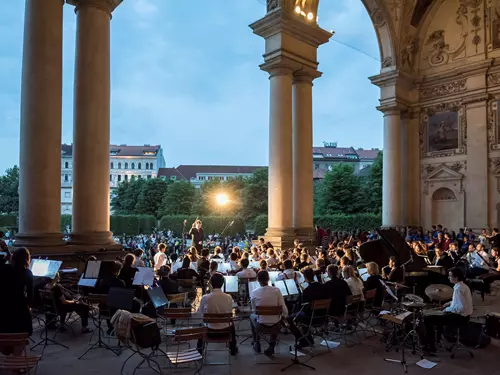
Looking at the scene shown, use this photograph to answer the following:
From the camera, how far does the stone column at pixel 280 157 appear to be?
17.3 m

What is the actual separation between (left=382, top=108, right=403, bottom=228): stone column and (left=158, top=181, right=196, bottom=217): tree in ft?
145

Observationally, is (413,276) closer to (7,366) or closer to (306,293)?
(306,293)

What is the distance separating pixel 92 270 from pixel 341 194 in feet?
162

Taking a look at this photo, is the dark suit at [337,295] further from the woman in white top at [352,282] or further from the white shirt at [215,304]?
the white shirt at [215,304]

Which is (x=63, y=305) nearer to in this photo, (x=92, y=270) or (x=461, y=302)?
(x=92, y=270)

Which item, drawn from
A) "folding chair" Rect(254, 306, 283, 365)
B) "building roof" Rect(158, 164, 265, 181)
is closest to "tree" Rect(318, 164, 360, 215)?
"folding chair" Rect(254, 306, 283, 365)

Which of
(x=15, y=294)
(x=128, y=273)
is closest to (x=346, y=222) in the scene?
(x=128, y=273)

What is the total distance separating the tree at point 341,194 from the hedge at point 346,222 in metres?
8.85

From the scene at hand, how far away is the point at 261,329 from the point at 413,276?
625cm

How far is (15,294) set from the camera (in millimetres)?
6199

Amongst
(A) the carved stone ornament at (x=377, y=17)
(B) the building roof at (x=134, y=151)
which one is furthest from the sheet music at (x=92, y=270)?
(B) the building roof at (x=134, y=151)

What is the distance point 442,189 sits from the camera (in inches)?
1091

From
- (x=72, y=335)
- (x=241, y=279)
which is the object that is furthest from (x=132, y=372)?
(x=241, y=279)

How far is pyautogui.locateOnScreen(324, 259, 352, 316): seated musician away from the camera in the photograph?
26.8 feet
